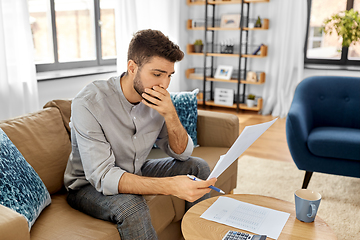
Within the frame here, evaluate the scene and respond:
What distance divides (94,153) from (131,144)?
0.20 metres

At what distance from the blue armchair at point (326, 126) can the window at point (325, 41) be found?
216 cm

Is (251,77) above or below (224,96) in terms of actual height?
above

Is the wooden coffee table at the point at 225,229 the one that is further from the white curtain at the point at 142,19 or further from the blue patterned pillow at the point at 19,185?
the white curtain at the point at 142,19

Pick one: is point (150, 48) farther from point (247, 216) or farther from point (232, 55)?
point (232, 55)

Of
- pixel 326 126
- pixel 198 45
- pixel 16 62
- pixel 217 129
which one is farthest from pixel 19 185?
pixel 198 45

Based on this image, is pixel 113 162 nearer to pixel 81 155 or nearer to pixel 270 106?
pixel 81 155

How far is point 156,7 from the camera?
4125 mm

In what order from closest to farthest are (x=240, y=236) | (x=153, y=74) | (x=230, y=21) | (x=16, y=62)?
(x=240, y=236) → (x=153, y=74) → (x=16, y=62) → (x=230, y=21)

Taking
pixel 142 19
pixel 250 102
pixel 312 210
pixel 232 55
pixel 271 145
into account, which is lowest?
pixel 271 145

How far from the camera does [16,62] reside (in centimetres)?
245

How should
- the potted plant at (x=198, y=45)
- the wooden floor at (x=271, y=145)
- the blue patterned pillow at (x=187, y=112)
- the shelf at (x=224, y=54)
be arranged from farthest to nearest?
the potted plant at (x=198, y=45)
the shelf at (x=224, y=54)
the wooden floor at (x=271, y=145)
the blue patterned pillow at (x=187, y=112)

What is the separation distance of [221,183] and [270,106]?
9.86 feet

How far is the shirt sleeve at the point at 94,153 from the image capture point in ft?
4.16

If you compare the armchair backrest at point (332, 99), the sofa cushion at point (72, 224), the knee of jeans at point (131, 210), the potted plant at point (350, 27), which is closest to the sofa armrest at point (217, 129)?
the armchair backrest at point (332, 99)
